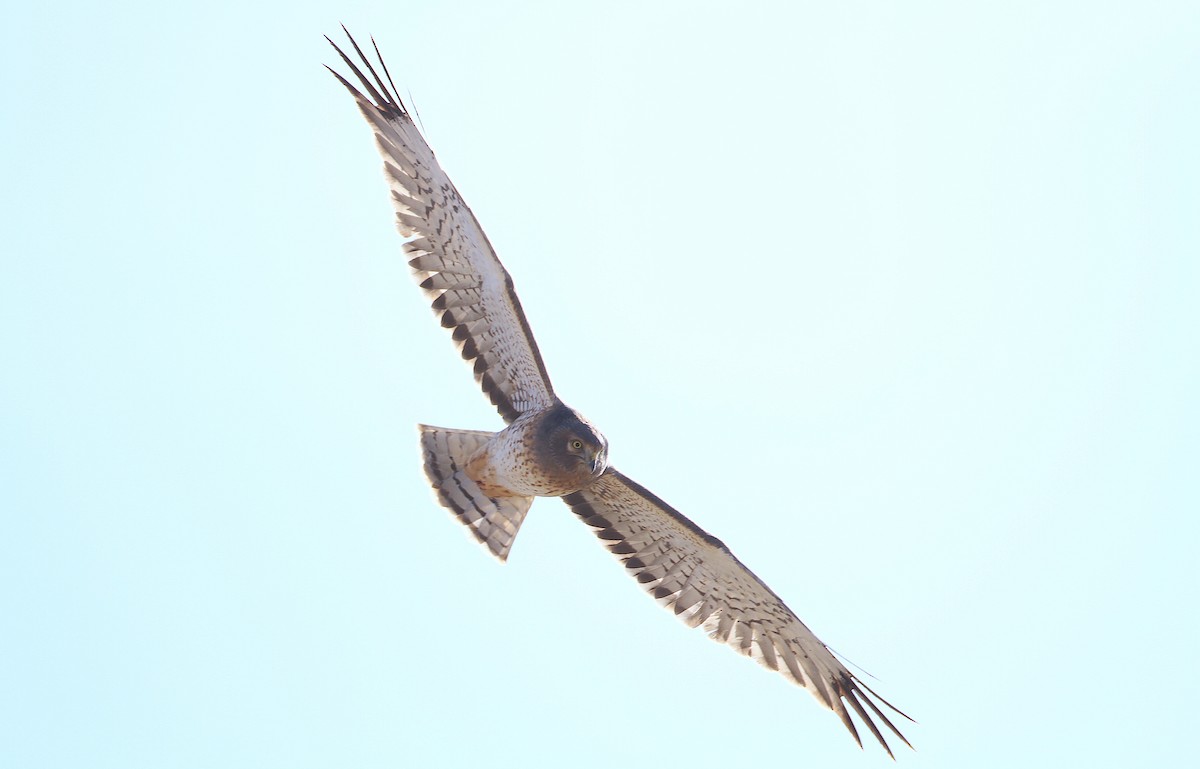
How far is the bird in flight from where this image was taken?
1098 cm

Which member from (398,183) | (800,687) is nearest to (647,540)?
(800,687)

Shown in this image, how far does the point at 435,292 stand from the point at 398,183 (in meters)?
0.80

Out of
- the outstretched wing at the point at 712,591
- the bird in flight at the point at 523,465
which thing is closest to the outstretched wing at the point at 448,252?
the bird in flight at the point at 523,465

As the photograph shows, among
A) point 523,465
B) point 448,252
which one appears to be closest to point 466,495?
point 523,465

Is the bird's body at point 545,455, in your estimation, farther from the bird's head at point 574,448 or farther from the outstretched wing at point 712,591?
the outstretched wing at point 712,591

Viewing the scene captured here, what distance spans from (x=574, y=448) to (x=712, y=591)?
1.70 meters

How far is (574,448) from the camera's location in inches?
420

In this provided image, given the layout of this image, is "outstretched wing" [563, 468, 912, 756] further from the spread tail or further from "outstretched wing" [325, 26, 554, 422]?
"outstretched wing" [325, 26, 554, 422]

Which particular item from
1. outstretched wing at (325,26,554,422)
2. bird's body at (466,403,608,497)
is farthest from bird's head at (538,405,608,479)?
outstretched wing at (325,26,554,422)

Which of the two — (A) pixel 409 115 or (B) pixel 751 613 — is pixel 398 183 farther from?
(B) pixel 751 613

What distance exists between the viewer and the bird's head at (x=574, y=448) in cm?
1067

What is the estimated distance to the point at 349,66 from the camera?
11023 millimetres

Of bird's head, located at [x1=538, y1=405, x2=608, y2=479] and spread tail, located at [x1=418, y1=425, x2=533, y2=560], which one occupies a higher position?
bird's head, located at [x1=538, y1=405, x2=608, y2=479]

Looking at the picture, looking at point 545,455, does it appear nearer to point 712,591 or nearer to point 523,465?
point 523,465
